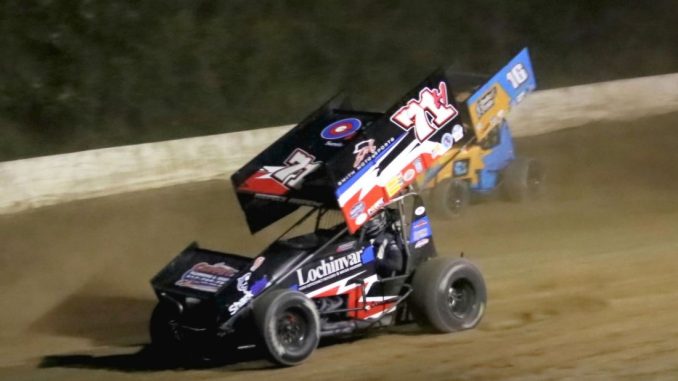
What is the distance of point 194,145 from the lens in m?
15.2

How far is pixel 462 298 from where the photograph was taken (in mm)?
8875

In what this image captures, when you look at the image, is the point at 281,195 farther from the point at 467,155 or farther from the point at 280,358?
the point at 467,155

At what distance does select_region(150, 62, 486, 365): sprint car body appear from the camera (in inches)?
306

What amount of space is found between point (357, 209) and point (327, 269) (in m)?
0.52

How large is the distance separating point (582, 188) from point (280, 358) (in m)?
9.16

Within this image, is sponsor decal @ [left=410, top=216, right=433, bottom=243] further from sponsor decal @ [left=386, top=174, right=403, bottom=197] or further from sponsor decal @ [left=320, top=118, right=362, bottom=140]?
sponsor decal @ [left=320, top=118, right=362, bottom=140]

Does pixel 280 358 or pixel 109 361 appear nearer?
pixel 280 358

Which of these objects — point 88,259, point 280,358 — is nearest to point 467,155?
point 88,259

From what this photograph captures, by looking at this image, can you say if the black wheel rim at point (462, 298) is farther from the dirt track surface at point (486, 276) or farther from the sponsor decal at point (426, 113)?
the sponsor decal at point (426, 113)

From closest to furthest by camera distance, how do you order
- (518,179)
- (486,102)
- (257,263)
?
(257,263)
(486,102)
(518,179)

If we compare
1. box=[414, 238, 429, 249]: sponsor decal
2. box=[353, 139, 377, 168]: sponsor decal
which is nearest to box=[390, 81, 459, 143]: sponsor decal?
box=[353, 139, 377, 168]: sponsor decal

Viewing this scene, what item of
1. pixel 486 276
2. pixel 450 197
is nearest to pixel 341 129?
pixel 486 276

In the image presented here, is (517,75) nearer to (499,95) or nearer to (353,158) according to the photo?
(499,95)

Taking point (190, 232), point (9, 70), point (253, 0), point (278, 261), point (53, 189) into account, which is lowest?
point (278, 261)
